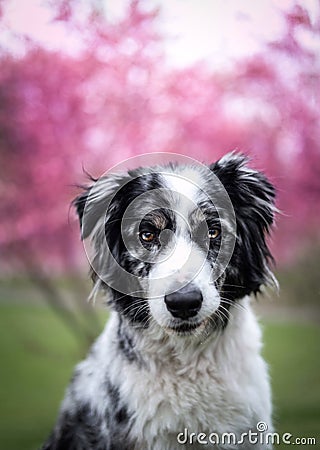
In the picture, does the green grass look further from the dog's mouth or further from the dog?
the dog's mouth

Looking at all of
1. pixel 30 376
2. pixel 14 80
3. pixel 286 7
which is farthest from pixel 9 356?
pixel 286 7

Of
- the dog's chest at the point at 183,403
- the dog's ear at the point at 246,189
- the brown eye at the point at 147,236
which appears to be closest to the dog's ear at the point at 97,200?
the brown eye at the point at 147,236

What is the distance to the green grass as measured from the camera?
464 cm

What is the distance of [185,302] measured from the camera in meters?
2.83

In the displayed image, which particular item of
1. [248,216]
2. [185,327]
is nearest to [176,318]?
[185,327]

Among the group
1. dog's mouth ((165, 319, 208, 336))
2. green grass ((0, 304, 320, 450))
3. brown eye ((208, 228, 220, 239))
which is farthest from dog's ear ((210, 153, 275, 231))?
green grass ((0, 304, 320, 450))

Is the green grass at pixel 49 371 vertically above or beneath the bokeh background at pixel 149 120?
beneath

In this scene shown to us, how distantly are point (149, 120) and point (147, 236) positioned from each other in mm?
1851

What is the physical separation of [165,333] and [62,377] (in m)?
2.50

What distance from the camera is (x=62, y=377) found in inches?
213

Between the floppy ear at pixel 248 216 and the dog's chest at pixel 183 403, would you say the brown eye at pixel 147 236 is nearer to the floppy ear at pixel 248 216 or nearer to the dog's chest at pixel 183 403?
the floppy ear at pixel 248 216

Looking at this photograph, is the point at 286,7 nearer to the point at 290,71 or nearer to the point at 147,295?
the point at 290,71

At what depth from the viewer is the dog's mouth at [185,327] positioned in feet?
9.76

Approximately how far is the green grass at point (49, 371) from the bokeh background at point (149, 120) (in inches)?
0.6
